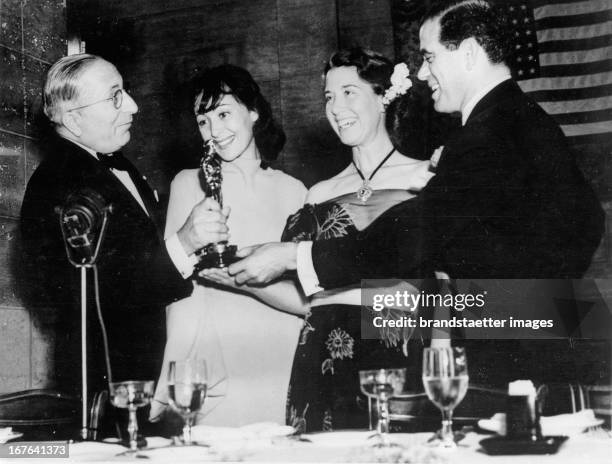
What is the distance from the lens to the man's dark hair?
238 centimetres

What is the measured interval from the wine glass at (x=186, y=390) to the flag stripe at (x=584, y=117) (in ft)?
4.43

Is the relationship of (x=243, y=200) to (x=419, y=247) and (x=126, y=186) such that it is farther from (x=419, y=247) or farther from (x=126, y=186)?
(x=419, y=247)

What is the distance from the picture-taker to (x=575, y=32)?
7.89 ft

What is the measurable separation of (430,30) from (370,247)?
723 millimetres

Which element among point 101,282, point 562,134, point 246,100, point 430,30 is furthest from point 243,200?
point 562,134

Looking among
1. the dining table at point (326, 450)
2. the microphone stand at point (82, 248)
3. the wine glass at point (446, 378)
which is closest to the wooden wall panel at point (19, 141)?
the microphone stand at point (82, 248)

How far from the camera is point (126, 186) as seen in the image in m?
2.59

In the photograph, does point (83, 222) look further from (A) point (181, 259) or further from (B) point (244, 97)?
(B) point (244, 97)

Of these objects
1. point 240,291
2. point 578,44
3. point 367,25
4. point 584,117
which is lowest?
point 240,291

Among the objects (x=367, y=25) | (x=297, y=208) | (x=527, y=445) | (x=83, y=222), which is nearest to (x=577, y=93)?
(x=367, y=25)

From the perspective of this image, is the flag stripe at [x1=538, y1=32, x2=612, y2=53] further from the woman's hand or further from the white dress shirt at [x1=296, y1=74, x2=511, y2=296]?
the woman's hand

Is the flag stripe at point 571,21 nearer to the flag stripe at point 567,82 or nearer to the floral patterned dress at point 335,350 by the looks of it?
the flag stripe at point 567,82

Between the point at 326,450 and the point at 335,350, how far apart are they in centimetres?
64

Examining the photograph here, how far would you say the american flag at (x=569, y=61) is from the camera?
2.36 metres
